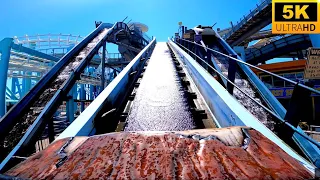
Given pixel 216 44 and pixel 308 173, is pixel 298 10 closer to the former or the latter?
pixel 216 44

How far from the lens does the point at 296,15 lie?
25.6 feet

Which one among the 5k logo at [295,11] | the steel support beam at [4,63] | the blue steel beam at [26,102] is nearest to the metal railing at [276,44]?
the 5k logo at [295,11]

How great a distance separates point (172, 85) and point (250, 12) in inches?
891

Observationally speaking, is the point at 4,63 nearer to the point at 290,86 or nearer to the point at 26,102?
the point at 26,102

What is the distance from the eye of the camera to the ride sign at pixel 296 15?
7582mm

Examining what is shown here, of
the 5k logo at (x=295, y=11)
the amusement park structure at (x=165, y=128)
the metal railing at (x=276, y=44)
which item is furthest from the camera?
the metal railing at (x=276, y=44)

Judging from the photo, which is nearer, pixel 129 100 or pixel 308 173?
pixel 308 173

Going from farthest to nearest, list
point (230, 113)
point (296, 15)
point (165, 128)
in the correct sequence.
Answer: point (296, 15), point (165, 128), point (230, 113)

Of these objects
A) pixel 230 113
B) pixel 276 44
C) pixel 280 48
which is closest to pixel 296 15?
pixel 230 113

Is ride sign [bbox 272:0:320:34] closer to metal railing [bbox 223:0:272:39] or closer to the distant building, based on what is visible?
the distant building

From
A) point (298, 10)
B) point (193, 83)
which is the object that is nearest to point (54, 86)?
point (193, 83)

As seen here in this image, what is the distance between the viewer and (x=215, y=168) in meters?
0.98

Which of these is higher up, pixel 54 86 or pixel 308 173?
pixel 54 86

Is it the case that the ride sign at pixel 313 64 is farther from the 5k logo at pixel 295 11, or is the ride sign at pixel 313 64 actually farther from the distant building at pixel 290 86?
the distant building at pixel 290 86
